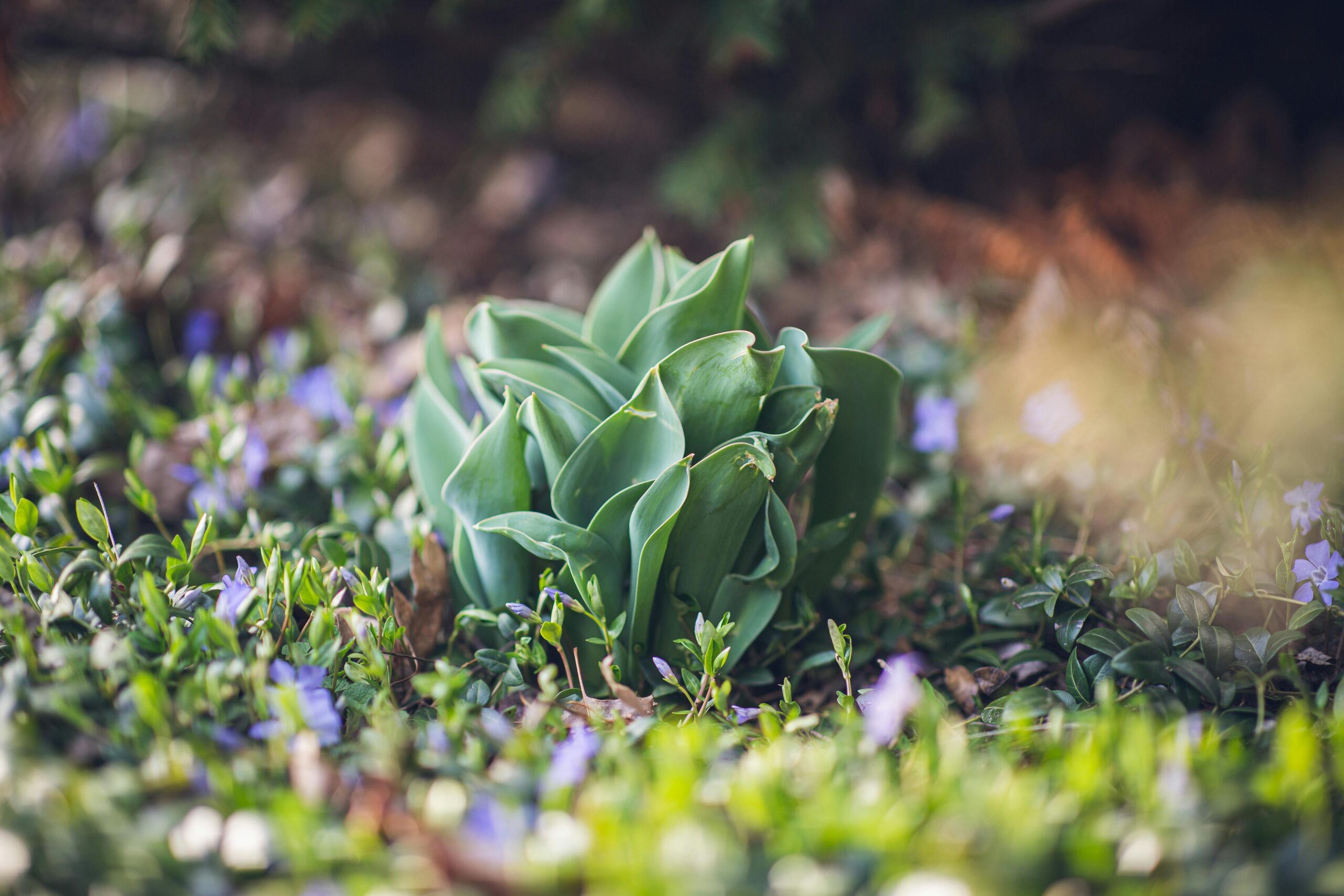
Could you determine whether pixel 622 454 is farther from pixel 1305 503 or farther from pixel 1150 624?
pixel 1305 503

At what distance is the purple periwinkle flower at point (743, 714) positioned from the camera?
977mm

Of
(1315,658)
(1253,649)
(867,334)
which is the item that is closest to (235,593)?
(867,334)

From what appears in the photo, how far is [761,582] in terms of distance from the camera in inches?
42.9

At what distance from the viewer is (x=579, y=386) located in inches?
43.2

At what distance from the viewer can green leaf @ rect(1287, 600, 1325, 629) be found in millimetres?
963

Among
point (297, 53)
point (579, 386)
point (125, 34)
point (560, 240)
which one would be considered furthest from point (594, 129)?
point (579, 386)

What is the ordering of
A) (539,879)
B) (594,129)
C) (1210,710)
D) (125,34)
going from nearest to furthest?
(539,879)
(1210,710)
(125,34)
(594,129)

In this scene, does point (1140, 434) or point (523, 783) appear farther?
→ point (1140, 434)

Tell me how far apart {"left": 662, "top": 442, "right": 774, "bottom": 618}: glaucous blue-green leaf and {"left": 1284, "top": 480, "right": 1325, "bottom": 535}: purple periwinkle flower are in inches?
28.7

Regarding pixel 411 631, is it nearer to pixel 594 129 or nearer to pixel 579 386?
pixel 579 386

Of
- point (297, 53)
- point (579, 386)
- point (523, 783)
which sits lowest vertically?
point (523, 783)

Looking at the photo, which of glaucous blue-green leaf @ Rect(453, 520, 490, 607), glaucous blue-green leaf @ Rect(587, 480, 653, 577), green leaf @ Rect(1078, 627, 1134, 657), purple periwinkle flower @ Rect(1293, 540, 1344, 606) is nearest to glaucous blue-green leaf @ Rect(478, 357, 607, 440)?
glaucous blue-green leaf @ Rect(587, 480, 653, 577)

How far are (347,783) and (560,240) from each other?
1.86 metres

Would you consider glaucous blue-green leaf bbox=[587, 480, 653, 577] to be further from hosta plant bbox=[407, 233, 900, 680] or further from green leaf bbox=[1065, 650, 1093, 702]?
green leaf bbox=[1065, 650, 1093, 702]
